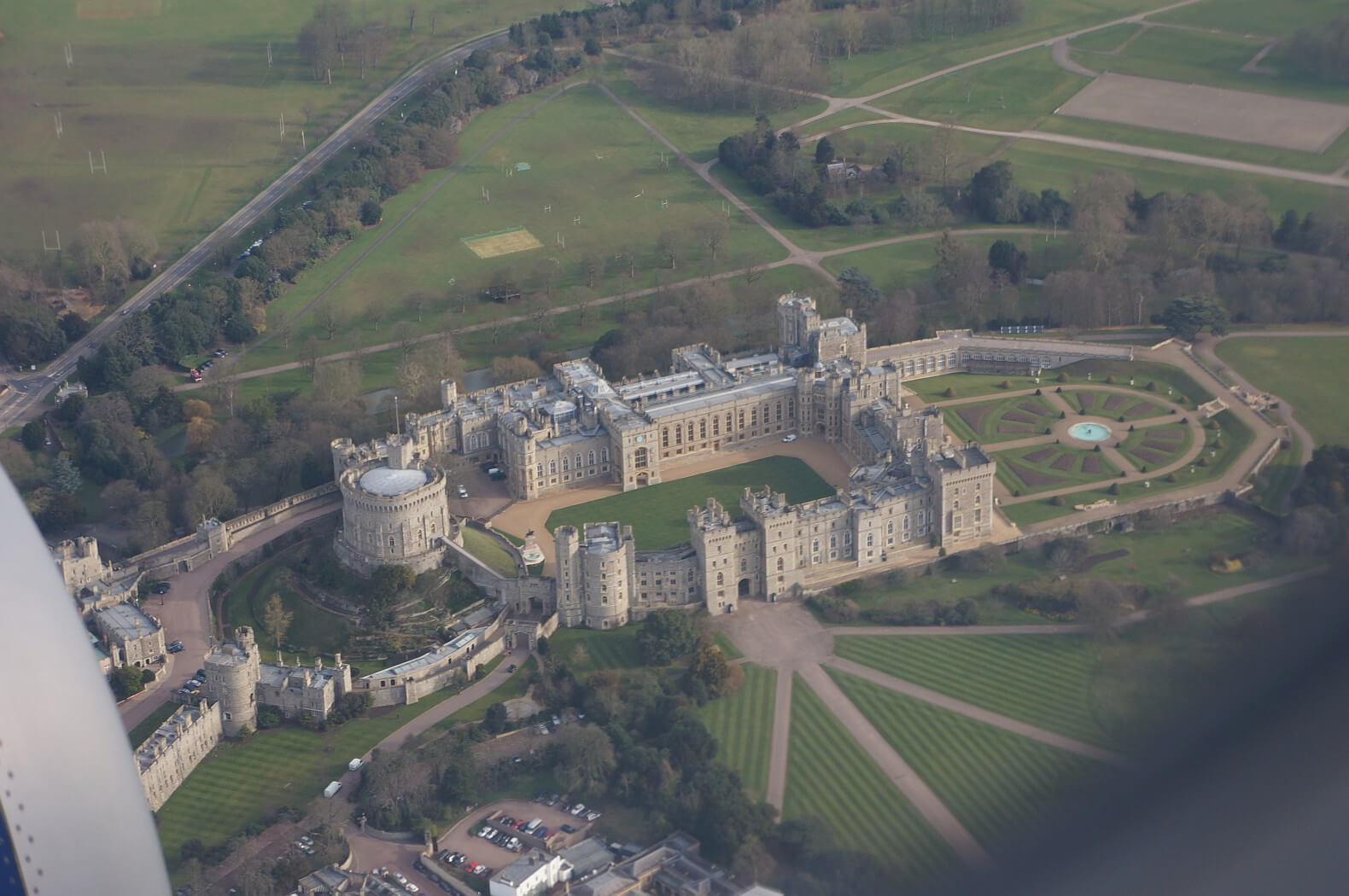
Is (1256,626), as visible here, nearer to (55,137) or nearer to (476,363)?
(476,363)

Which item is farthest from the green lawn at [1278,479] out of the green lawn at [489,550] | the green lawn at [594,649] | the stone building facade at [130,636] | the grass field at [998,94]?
the grass field at [998,94]

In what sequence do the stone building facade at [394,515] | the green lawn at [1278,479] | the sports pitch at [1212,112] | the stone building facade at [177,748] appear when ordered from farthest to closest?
the sports pitch at [1212,112] → the green lawn at [1278,479] → the stone building facade at [394,515] → the stone building facade at [177,748]

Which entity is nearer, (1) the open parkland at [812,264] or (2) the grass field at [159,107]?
(1) the open parkland at [812,264]

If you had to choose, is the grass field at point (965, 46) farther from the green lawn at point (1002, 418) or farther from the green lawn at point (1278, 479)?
the green lawn at point (1278, 479)

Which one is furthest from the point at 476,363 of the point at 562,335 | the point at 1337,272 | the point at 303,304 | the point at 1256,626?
the point at 1256,626

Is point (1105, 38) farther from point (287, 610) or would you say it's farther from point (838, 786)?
point (838, 786)
